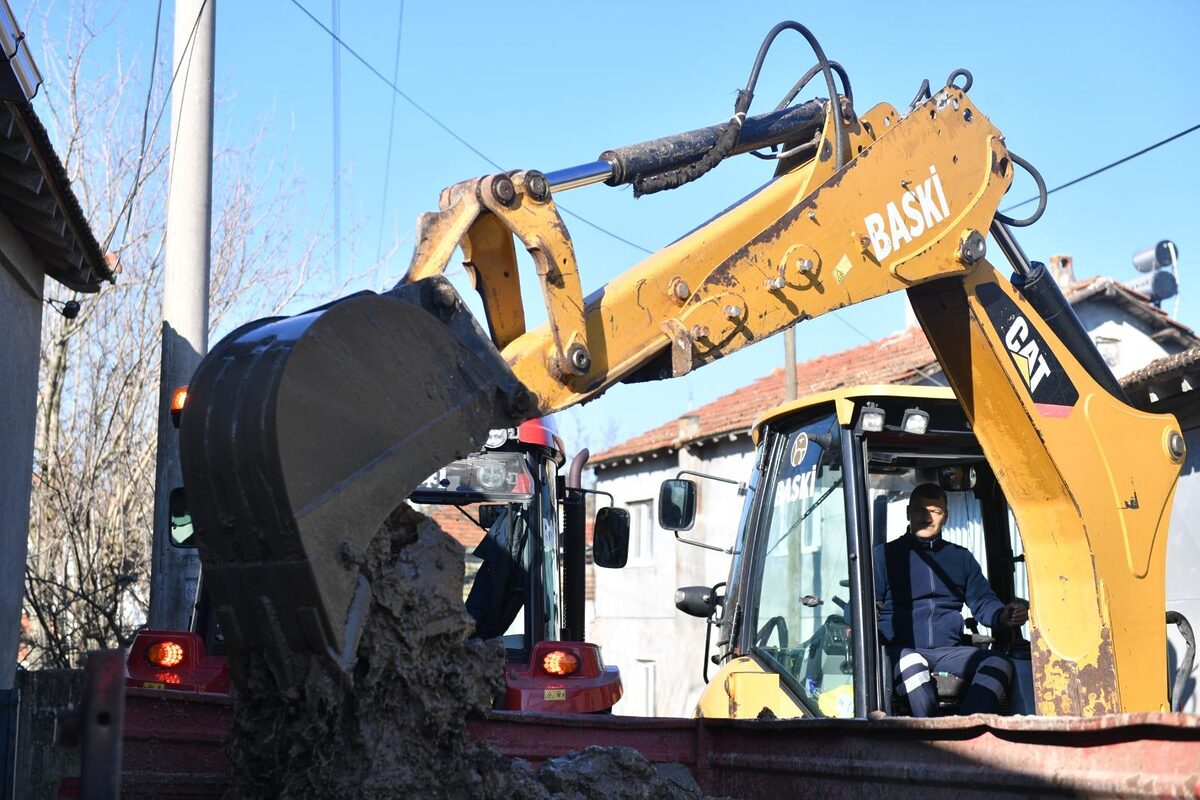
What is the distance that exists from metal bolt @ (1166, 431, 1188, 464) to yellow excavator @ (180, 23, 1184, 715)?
0.01 meters

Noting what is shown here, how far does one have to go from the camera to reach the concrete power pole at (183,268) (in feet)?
25.9

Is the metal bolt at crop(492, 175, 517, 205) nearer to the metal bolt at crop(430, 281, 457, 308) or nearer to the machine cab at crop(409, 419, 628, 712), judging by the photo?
the metal bolt at crop(430, 281, 457, 308)

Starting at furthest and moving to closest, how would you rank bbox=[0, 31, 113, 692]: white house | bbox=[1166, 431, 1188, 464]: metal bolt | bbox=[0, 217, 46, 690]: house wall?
1. bbox=[0, 217, 46, 690]: house wall
2. bbox=[0, 31, 113, 692]: white house
3. bbox=[1166, 431, 1188, 464]: metal bolt

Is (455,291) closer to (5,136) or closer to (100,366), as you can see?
→ (5,136)

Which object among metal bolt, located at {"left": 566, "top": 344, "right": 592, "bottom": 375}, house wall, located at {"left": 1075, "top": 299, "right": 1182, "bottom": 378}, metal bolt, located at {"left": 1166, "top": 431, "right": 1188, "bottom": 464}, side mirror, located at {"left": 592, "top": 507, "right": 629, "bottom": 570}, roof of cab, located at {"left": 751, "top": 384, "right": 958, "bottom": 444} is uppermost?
house wall, located at {"left": 1075, "top": 299, "right": 1182, "bottom": 378}

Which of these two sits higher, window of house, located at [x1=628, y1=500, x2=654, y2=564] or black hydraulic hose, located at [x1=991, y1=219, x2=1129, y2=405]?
window of house, located at [x1=628, y1=500, x2=654, y2=564]

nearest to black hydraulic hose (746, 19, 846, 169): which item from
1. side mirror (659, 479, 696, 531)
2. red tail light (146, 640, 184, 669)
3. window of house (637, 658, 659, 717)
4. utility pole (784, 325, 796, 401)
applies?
side mirror (659, 479, 696, 531)

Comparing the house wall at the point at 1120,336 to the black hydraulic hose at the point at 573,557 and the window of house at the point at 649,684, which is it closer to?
the window of house at the point at 649,684

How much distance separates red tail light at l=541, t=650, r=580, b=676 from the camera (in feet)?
16.3

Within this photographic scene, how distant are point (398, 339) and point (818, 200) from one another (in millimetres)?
1763

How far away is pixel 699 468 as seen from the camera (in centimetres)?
2252

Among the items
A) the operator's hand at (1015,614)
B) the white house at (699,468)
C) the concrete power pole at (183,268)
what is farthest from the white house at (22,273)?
the white house at (699,468)

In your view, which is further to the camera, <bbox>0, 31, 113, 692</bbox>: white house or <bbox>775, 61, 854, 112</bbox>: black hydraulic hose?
<bbox>0, 31, 113, 692</bbox>: white house

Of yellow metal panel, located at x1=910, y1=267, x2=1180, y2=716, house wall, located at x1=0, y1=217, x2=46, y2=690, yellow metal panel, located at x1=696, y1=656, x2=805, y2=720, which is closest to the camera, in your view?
yellow metal panel, located at x1=910, y1=267, x2=1180, y2=716
